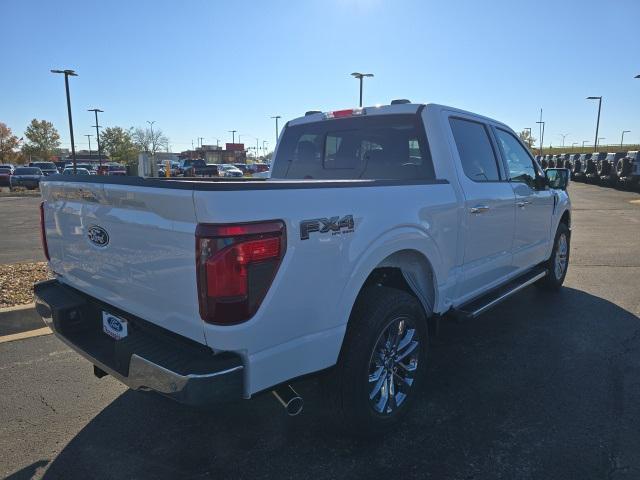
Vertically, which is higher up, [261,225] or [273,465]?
[261,225]

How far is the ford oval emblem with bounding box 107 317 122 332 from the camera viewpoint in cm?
256

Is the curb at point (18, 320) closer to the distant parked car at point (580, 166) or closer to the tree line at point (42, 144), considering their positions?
the distant parked car at point (580, 166)

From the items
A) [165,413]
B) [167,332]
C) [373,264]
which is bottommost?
[165,413]

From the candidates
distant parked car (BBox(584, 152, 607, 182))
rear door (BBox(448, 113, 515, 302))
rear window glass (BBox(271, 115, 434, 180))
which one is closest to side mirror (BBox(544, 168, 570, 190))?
rear door (BBox(448, 113, 515, 302))

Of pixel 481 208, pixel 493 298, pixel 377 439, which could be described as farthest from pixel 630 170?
pixel 377 439

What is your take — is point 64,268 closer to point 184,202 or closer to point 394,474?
point 184,202

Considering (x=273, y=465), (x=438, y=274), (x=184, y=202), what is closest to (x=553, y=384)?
(x=438, y=274)

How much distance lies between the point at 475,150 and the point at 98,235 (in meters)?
2.96

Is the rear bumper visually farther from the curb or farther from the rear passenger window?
the rear passenger window

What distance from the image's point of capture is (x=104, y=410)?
3152 mm

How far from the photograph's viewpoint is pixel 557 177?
17.9ft

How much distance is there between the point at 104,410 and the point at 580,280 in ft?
20.1

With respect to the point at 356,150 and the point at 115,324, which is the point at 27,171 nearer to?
the point at 356,150

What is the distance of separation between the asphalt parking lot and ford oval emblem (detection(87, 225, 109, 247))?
3.93 feet
